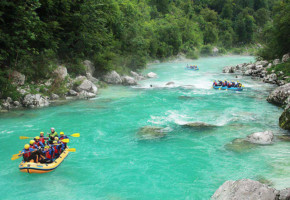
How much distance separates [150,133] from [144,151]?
1.84m

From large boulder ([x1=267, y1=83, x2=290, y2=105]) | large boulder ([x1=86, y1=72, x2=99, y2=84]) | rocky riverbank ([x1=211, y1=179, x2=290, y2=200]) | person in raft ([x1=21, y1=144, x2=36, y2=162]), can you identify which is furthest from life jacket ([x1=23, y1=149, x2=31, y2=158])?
large boulder ([x1=86, y1=72, x2=99, y2=84])

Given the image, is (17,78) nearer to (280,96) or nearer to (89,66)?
(89,66)

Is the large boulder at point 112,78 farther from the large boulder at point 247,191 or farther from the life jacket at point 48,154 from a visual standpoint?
the large boulder at point 247,191

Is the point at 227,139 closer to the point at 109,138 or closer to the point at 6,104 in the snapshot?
the point at 109,138

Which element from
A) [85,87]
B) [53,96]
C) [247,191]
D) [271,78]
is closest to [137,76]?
[85,87]

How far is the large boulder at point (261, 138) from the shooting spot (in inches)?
405

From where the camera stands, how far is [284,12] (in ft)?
82.8

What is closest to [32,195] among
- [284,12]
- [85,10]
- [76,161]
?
[76,161]

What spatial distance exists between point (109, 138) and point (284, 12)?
23.2 meters

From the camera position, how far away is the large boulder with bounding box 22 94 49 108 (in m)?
15.5

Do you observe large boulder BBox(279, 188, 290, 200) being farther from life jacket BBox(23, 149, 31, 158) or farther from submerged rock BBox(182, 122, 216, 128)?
life jacket BBox(23, 149, 31, 158)

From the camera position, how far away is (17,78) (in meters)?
16.1

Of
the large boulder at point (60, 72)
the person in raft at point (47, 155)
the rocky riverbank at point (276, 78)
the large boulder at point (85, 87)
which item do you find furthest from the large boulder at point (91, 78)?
the rocky riverbank at point (276, 78)

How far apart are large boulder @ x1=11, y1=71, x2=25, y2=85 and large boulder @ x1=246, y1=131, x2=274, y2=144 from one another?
13727mm
